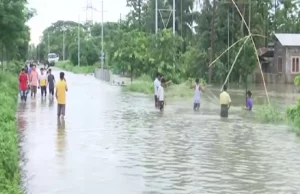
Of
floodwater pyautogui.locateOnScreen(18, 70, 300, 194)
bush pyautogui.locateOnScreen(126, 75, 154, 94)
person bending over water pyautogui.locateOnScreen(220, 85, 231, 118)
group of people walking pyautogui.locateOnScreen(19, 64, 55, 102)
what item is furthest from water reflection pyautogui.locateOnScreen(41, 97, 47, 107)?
bush pyautogui.locateOnScreen(126, 75, 154, 94)

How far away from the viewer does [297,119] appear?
1692 centimetres

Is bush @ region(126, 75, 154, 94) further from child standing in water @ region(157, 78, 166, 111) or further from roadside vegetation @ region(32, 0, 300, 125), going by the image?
child standing in water @ region(157, 78, 166, 111)

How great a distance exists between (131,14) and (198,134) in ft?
256

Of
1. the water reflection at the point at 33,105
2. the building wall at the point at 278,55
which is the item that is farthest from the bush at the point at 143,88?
the building wall at the point at 278,55

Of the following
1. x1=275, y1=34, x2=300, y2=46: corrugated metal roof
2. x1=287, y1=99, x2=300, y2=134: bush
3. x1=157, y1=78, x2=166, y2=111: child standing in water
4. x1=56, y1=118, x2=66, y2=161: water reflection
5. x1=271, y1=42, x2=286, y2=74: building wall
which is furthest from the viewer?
x1=271, y1=42, x2=286, y2=74: building wall

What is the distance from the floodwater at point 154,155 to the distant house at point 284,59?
38.3 metres

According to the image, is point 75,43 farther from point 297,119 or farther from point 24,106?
point 297,119

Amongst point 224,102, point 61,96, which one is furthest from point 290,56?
point 61,96

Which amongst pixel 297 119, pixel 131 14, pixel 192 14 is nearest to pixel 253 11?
pixel 192 14

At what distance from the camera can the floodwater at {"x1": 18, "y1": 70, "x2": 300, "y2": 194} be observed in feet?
31.6

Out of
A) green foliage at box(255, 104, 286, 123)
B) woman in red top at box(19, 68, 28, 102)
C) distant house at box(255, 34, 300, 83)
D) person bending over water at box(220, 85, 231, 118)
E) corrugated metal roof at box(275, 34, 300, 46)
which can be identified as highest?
corrugated metal roof at box(275, 34, 300, 46)

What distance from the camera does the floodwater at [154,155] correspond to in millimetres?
9633

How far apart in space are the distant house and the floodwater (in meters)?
38.3

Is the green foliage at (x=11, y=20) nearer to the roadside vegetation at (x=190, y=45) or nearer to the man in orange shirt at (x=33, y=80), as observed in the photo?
the man in orange shirt at (x=33, y=80)
